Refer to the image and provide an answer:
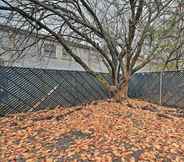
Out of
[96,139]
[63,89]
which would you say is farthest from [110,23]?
[96,139]

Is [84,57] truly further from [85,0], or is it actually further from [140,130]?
[140,130]

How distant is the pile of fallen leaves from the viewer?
3.06 metres

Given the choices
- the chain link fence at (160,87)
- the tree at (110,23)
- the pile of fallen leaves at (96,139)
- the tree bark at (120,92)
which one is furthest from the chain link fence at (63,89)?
the tree bark at (120,92)

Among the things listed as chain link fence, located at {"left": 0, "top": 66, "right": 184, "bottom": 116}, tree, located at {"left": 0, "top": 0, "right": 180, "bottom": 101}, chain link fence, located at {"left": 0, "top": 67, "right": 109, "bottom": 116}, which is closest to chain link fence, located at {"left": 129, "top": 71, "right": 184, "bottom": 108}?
chain link fence, located at {"left": 0, "top": 66, "right": 184, "bottom": 116}

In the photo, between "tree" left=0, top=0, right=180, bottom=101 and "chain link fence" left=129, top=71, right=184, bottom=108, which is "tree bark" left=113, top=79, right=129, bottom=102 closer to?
"tree" left=0, top=0, right=180, bottom=101

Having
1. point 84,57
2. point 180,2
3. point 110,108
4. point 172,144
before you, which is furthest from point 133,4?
point 84,57

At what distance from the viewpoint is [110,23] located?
683 centimetres

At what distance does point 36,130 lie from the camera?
4398 mm

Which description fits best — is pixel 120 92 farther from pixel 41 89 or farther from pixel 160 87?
pixel 160 87

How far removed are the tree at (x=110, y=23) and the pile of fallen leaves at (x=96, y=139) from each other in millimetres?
1618

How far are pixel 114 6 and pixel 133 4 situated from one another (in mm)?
656

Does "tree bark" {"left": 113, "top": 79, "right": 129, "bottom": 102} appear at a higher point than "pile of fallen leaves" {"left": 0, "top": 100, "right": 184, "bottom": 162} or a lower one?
higher

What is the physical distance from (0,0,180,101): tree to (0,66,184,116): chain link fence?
1.73m

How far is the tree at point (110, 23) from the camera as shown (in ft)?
18.7
